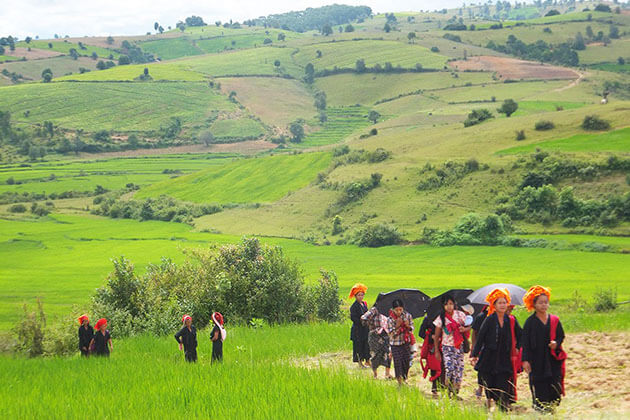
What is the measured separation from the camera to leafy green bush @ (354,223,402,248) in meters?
64.6

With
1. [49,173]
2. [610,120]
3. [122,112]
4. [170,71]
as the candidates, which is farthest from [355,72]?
[610,120]

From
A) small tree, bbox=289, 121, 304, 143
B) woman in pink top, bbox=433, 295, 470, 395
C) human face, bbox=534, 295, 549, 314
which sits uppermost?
human face, bbox=534, 295, 549, 314

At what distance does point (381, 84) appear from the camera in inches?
7023

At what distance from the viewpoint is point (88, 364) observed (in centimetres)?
1616

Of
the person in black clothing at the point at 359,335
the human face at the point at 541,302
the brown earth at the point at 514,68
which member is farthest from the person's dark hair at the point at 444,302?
the brown earth at the point at 514,68

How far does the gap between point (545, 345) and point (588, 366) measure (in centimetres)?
497

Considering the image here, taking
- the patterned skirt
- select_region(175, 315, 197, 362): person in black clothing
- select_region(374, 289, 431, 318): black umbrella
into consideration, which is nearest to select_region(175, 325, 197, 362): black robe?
select_region(175, 315, 197, 362): person in black clothing

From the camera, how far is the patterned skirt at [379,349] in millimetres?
15453

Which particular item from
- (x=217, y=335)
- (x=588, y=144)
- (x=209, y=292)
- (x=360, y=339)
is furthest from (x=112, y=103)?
(x=217, y=335)

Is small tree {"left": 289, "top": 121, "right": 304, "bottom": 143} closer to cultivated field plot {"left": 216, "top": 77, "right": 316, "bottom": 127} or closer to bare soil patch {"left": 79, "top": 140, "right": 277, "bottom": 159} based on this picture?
cultivated field plot {"left": 216, "top": 77, "right": 316, "bottom": 127}

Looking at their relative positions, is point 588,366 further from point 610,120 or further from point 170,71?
point 170,71

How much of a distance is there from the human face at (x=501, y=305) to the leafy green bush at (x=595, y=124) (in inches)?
2713

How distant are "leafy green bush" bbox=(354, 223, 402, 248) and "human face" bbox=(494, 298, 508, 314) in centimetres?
5254

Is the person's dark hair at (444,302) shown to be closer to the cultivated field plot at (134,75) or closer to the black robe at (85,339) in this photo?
the black robe at (85,339)
